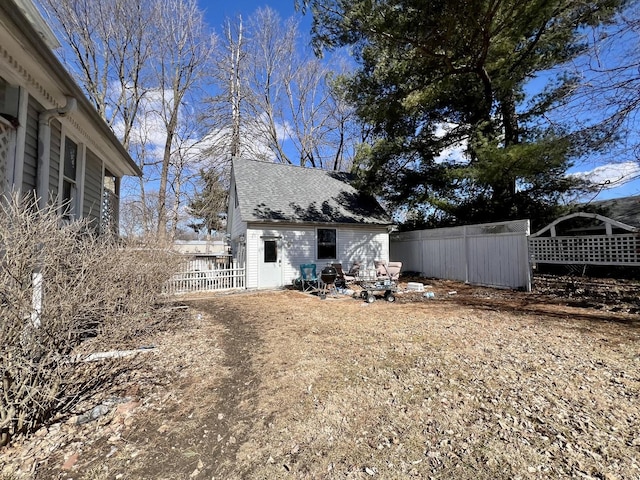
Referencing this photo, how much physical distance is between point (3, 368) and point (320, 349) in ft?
10.8

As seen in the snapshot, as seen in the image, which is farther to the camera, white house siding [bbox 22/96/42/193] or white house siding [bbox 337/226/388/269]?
white house siding [bbox 337/226/388/269]

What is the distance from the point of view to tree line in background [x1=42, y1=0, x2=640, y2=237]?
8609 mm

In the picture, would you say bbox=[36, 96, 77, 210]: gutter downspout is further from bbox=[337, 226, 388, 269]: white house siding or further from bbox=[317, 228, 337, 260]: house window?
bbox=[337, 226, 388, 269]: white house siding

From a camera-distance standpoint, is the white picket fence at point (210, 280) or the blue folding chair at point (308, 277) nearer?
the white picket fence at point (210, 280)

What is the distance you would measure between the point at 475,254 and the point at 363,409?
9647 millimetres

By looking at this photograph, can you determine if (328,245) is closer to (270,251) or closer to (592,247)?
(270,251)

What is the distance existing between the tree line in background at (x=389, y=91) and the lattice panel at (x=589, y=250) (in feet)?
7.49

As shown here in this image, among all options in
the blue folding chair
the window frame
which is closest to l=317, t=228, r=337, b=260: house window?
the window frame

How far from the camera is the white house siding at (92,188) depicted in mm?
6504

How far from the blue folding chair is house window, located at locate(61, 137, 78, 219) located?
23.1 feet

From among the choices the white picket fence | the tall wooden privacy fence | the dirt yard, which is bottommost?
the dirt yard

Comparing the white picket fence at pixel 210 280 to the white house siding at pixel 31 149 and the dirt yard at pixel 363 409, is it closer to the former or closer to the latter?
the dirt yard at pixel 363 409

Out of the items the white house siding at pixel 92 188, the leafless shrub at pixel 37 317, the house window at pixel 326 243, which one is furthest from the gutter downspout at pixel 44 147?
the house window at pixel 326 243

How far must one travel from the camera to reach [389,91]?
39.7 feet
